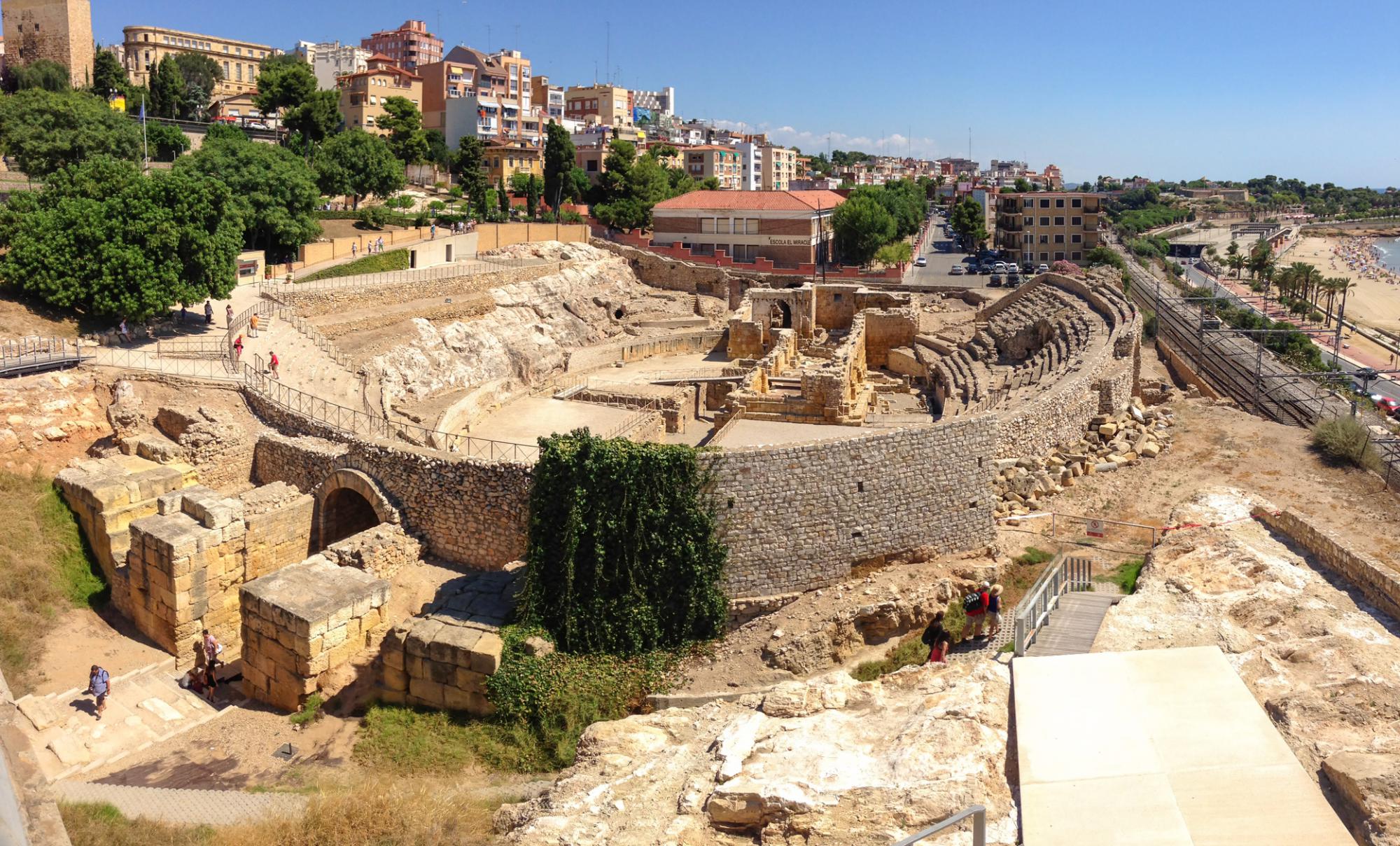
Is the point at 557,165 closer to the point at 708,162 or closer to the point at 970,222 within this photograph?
the point at 970,222

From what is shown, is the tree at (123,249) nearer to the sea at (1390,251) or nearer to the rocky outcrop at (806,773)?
the rocky outcrop at (806,773)

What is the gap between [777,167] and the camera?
124m

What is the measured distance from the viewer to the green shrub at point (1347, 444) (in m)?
20.2

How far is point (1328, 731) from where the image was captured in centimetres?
966

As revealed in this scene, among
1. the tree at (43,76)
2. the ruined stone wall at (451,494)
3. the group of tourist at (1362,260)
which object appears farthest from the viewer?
→ the group of tourist at (1362,260)

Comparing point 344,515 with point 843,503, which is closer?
point 843,503

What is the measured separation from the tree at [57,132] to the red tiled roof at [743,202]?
92.1 ft

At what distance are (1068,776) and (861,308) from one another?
37.5 m

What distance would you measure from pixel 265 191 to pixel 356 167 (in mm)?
16531

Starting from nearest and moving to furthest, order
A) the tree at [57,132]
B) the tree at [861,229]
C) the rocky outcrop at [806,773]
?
the rocky outcrop at [806,773] < the tree at [57,132] < the tree at [861,229]

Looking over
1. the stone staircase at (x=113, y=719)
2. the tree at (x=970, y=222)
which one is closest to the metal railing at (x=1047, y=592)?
the stone staircase at (x=113, y=719)

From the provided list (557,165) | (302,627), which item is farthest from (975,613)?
(557,165)

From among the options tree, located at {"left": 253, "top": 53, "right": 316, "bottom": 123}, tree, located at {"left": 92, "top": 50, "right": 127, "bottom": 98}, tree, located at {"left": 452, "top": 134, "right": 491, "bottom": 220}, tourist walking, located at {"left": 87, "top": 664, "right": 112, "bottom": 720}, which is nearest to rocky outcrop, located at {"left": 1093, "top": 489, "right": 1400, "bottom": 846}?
tourist walking, located at {"left": 87, "top": 664, "right": 112, "bottom": 720}

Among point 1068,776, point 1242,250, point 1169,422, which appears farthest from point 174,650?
point 1242,250
